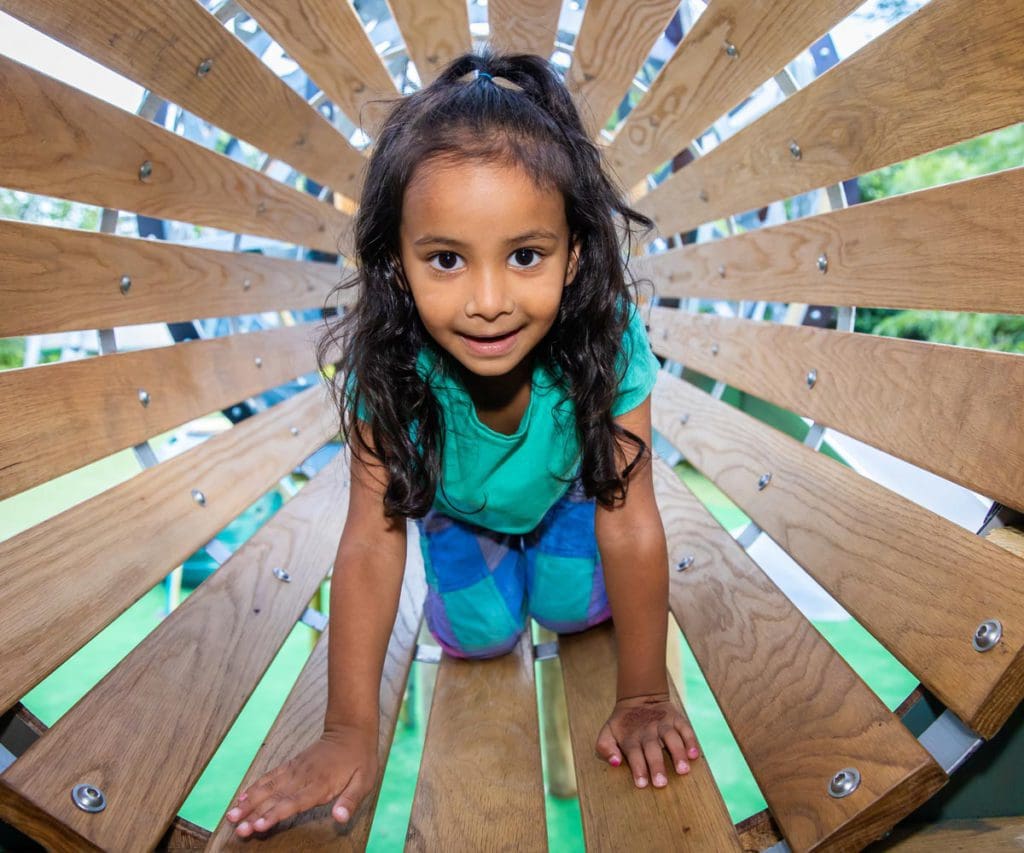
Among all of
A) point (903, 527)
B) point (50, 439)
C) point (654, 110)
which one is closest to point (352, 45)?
point (654, 110)

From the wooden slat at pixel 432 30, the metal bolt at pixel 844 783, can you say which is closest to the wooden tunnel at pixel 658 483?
the metal bolt at pixel 844 783

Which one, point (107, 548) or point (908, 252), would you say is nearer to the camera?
point (908, 252)

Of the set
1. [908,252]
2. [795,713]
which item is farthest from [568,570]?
[908,252]

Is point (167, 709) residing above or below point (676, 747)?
above

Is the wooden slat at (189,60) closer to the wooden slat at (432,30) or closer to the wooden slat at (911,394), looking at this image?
the wooden slat at (432,30)

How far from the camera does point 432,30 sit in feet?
9.72

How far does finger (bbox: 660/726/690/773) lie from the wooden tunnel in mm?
26

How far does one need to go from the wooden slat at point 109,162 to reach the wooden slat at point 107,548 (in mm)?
532

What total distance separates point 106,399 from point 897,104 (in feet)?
4.76

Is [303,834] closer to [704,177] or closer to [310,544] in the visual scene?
[310,544]

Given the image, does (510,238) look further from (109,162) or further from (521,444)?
(109,162)

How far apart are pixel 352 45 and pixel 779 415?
2.92 meters

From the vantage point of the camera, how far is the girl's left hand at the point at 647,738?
1.48 m

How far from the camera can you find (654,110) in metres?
2.90
